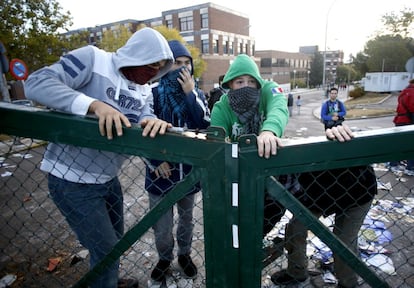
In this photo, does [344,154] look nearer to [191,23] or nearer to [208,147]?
[208,147]

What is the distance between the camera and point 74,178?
1481 millimetres

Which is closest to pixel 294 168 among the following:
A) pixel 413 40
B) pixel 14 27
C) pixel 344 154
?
pixel 344 154

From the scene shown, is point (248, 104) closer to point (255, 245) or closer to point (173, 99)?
point (173, 99)

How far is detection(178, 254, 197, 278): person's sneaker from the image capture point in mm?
2441

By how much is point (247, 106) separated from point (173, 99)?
27.5 inches

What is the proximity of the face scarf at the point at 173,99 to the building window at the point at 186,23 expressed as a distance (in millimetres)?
31504

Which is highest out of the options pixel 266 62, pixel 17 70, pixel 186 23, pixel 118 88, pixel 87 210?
pixel 186 23

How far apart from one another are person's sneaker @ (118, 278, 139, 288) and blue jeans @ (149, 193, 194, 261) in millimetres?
336

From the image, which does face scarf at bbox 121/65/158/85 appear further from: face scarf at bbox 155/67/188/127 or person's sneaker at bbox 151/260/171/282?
person's sneaker at bbox 151/260/171/282

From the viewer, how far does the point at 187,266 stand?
245cm

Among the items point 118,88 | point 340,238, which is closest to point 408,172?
point 340,238

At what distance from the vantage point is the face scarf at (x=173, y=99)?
219 centimetres

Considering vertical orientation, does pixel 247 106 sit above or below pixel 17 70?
below

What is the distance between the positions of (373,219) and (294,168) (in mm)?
2816
